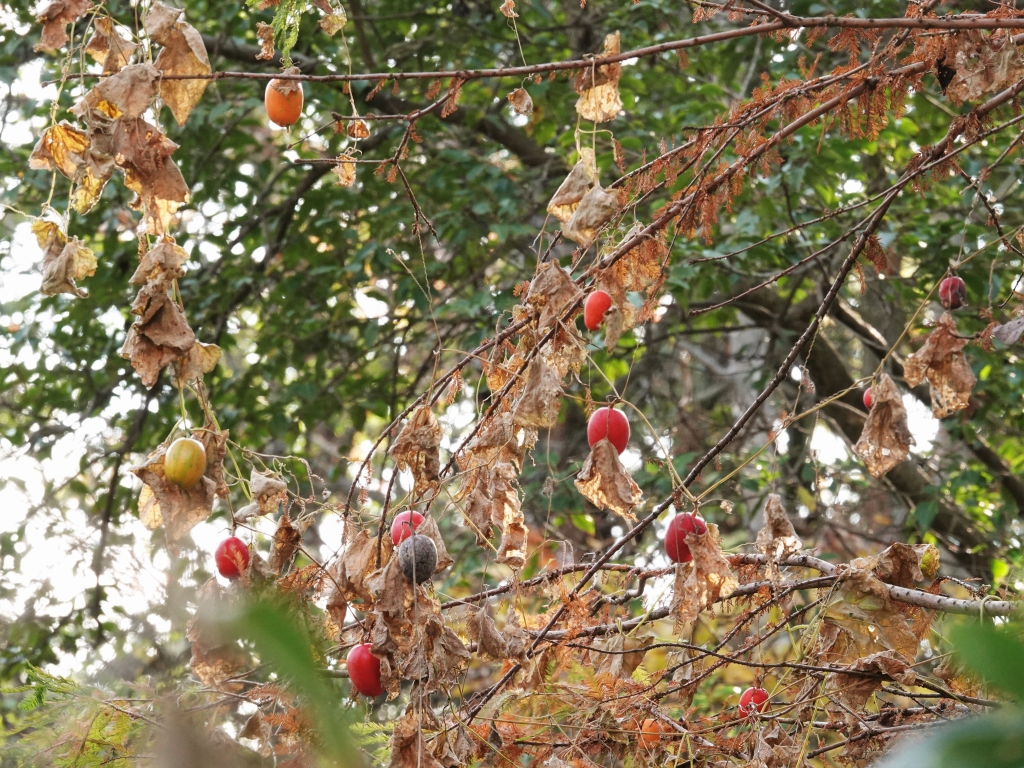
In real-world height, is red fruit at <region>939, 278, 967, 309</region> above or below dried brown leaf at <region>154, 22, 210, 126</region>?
below

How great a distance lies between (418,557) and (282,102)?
805 mm

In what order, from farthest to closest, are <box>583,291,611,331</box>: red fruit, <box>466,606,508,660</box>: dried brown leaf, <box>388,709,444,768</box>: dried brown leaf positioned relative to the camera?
<box>583,291,611,331</box>: red fruit
<box>466,606,508,660</box>: dried brown leaf
<box>388,709,444,768</box>: dried brown leaf

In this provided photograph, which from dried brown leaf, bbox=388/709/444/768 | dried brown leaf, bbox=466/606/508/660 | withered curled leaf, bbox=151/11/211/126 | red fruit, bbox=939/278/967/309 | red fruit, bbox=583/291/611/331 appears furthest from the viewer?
red fruit, bbox=939/278/967/309

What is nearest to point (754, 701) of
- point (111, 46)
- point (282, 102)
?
point (282, 102)

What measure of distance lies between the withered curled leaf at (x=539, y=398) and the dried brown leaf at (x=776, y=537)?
57 centimetres

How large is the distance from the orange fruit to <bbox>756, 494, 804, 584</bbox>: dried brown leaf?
1.06m

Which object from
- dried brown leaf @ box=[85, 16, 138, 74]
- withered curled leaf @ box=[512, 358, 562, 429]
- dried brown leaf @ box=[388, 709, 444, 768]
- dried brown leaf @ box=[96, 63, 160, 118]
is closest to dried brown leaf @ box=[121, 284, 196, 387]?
dried brown leaf @ box=[96, 63, 160, 118]

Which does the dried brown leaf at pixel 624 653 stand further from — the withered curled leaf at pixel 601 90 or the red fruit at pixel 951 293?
the red fruit at pixel 951 293

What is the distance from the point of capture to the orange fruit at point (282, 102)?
1.65 metres

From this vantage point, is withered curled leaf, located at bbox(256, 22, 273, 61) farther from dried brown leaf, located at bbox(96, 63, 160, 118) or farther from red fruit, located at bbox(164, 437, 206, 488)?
red fruit, located at bbox(164, 437, 206, 488)

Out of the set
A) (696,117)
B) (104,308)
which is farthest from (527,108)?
(104,308)

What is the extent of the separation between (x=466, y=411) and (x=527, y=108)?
345 centimetres

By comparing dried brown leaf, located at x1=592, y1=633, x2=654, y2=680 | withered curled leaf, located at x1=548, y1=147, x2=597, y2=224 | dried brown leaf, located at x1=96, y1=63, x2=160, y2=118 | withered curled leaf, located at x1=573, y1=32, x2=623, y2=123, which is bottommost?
dried brown leaf, located at x1=592, y1=633, x2=654, y2=680

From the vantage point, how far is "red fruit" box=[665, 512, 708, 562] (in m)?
1.48
